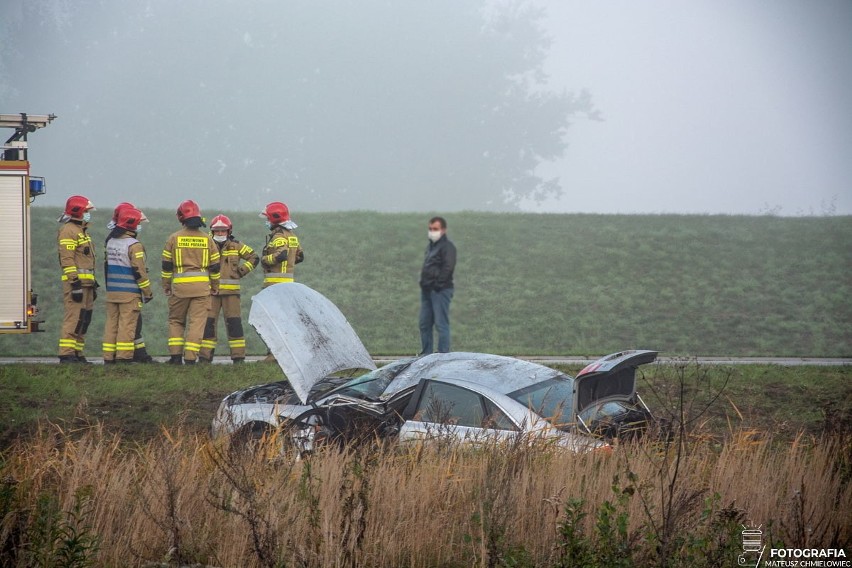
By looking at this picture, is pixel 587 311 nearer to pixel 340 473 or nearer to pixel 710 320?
pixel 710 320

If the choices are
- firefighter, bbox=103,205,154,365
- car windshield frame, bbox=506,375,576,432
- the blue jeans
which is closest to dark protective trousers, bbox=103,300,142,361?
firefighter, bbox=103,205,154,365

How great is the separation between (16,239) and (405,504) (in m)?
8.88

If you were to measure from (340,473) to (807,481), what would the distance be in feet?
11.0

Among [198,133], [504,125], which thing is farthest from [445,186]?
[198,133]

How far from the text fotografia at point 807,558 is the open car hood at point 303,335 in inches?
158

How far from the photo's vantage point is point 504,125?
49031 millimetres

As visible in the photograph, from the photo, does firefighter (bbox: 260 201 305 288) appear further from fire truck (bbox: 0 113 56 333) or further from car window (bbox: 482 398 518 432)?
car window (bbox: 482 398 518 432)

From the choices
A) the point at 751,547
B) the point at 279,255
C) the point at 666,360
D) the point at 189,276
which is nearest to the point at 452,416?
the point at 751,547

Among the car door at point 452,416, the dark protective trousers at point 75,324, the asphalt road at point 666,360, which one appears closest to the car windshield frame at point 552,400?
the car door at point 452,416

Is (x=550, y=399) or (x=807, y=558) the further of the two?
(x=550, y=399)

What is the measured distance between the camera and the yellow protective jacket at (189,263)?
14.0 metres

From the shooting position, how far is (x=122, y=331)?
14.2 m

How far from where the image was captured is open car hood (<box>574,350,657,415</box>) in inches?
325

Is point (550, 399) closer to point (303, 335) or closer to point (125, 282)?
point (303, 335)
